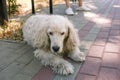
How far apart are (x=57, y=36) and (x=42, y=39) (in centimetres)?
28

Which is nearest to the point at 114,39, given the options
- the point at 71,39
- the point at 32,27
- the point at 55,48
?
the point at 71,39

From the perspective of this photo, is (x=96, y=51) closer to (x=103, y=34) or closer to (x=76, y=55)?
(x=76, y=55)

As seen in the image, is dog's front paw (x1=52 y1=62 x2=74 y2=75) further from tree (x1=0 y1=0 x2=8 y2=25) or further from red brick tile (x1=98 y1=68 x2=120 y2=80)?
tree (x1=0 y1=0 x2=8 y2=25)

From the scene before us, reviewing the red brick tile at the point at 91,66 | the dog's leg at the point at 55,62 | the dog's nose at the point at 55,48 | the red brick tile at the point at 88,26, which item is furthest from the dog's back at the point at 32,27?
the red brick tile at the point at 88,26

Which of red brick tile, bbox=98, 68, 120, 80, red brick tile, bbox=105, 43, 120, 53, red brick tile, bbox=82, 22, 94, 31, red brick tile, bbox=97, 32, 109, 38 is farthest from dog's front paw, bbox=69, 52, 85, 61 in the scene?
red brick tile, bbox=82, 22, 94, 31

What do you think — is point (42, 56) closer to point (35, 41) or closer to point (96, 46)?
point (35, 41)

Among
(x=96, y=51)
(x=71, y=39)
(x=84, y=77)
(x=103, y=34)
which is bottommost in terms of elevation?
(x=84, y=77)

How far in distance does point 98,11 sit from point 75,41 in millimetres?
3618

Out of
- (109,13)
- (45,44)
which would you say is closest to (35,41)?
(45,44)

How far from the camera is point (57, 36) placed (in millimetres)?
2852

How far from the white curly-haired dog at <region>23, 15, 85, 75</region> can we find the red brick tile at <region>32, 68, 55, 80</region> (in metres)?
0.07

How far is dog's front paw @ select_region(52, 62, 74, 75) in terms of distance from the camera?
2.68 metres

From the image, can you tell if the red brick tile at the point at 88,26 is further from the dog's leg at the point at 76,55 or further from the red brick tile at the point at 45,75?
the red brick tile at the point at 45,75

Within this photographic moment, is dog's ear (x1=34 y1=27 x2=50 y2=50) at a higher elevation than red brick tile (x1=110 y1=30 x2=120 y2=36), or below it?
higher
